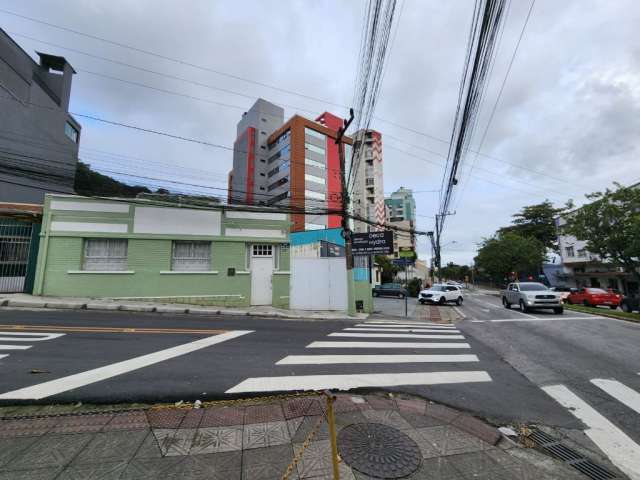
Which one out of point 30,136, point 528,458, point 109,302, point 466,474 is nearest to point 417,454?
point 466,474

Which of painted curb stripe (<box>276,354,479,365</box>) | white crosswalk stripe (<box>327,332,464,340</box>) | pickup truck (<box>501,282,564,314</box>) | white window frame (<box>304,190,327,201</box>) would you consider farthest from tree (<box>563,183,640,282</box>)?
white window frame (<box>304,190,327,201</box>)

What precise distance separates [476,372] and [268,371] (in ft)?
12.9

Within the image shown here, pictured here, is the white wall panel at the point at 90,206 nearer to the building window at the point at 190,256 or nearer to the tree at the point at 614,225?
the building window at the point at 190,256

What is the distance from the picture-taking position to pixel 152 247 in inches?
533

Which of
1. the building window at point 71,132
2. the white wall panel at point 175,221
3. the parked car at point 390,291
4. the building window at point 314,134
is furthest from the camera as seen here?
the building window at point 314,134

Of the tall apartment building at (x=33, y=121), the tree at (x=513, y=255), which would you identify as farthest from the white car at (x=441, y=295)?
the tall apartment building at (x=33, y=121)

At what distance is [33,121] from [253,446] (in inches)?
1533

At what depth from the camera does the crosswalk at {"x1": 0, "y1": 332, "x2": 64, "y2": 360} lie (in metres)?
5.91

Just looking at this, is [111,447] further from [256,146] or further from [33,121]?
[256,146]

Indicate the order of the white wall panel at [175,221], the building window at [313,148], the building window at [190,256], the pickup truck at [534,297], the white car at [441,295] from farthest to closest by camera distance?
the building window at [313,148], the white car at [441,295], the pickup truck at [534,297], the building window at [190,256], the white wall panel at [175,221]

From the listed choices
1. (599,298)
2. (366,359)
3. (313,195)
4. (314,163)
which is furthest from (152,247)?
(314,163)

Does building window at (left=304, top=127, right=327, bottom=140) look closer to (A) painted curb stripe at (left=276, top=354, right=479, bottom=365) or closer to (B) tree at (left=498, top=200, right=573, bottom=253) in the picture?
(B) tree at (left=498, top=200, right=573, bottom=253)

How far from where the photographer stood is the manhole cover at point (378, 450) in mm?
2729

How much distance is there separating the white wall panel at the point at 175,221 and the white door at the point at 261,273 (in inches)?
86.4
